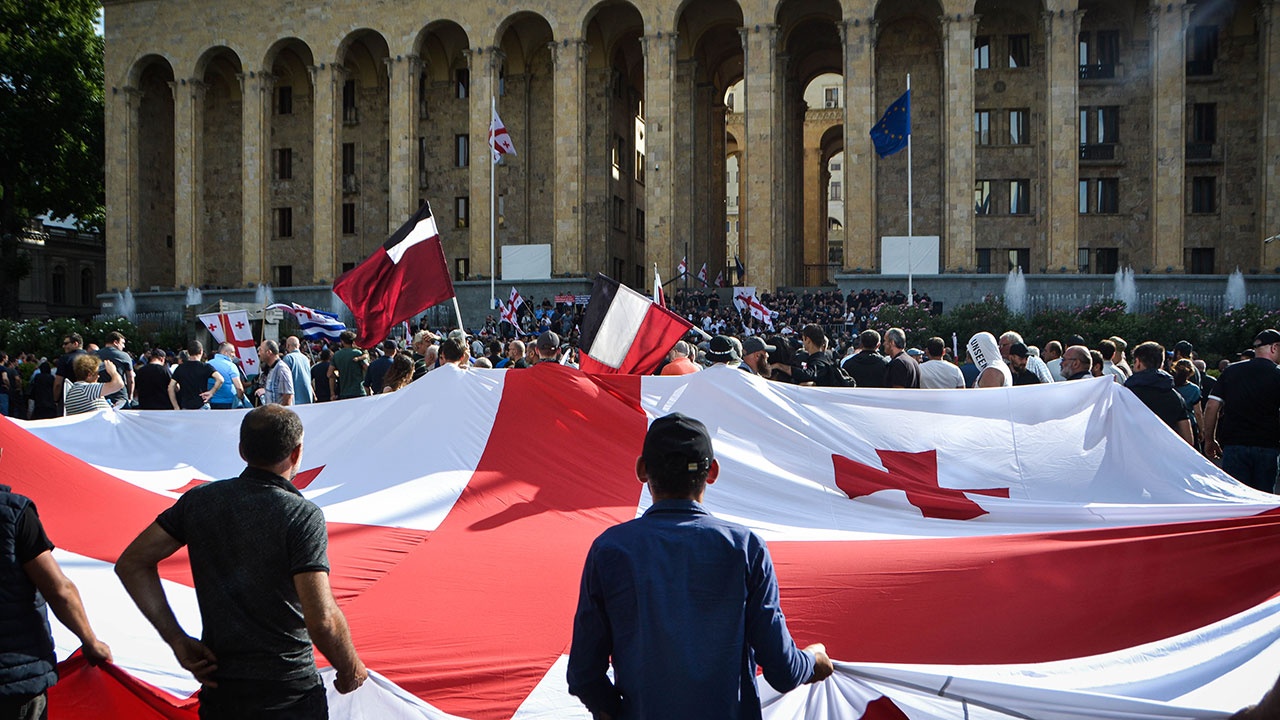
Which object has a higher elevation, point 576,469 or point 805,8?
point 805,8

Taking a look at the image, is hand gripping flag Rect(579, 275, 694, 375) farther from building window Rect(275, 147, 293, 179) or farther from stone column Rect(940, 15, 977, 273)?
building window Rect(275, 147, 293, 179)

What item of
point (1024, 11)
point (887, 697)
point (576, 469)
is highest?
point (1024, 11)

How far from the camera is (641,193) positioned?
49.7m

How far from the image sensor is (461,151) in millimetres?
45812

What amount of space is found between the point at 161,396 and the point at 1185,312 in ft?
85.3

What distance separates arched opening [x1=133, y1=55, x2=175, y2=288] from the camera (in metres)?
48.0

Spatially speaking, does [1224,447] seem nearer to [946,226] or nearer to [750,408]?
[750,408]

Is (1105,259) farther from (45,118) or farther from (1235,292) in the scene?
(45,118)

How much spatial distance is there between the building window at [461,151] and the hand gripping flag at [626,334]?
38.8 meters

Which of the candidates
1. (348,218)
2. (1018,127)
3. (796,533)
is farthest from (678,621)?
(348,218)

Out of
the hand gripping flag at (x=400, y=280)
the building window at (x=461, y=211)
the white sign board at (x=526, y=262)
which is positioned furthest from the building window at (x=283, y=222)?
the hand gripping flag at (x=400, y=280)

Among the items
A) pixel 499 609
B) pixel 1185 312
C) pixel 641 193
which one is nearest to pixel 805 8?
pixel 641 193

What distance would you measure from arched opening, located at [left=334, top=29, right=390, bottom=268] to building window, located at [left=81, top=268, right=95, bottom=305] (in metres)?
25.7

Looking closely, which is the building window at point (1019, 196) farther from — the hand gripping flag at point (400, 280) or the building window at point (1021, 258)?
the hand gripping flag at point (400, 280)
